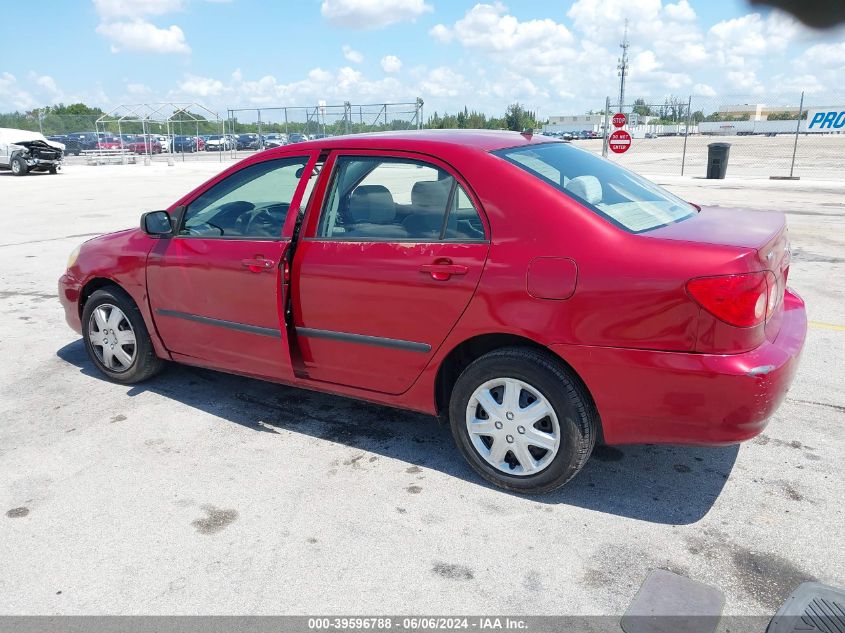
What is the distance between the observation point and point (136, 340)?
4.52m

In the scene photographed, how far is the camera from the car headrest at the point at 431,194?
10.9ft

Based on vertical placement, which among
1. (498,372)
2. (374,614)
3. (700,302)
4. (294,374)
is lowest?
(374,614)

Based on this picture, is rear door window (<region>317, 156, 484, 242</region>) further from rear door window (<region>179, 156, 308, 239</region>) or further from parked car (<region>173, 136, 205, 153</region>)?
parked car (<region>173, 136, 205, 153</region>)

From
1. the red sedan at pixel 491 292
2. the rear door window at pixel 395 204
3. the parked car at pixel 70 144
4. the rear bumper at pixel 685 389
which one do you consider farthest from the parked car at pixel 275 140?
the rear bumper at pixel 685 389

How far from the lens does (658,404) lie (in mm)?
2850

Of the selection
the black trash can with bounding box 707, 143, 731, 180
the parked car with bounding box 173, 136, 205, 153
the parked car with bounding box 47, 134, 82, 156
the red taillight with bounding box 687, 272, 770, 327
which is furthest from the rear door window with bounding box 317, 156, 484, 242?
the parked car with bounding box 173, 136, 205, 153

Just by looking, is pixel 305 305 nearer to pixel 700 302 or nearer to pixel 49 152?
pixel 700 302

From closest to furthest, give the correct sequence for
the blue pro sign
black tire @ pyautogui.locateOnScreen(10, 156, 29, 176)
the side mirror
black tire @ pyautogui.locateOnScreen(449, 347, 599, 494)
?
black tire @ pyautogui.locateOnScreen(449, 347, 599, 494) < the side mirror < the blue pro sign < black tire @ pyautogui.locateOnScreen(10, 156, 29, 176)

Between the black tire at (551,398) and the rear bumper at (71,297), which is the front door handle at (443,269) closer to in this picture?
the black tire at (551,398)

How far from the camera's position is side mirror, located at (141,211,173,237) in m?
4.15

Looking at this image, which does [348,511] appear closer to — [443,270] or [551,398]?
[551,398]

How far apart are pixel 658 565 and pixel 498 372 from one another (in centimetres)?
103

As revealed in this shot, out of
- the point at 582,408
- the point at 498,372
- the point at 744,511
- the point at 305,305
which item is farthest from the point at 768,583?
the point at 305,305

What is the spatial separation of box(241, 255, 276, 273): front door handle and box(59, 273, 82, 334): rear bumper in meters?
1.71
